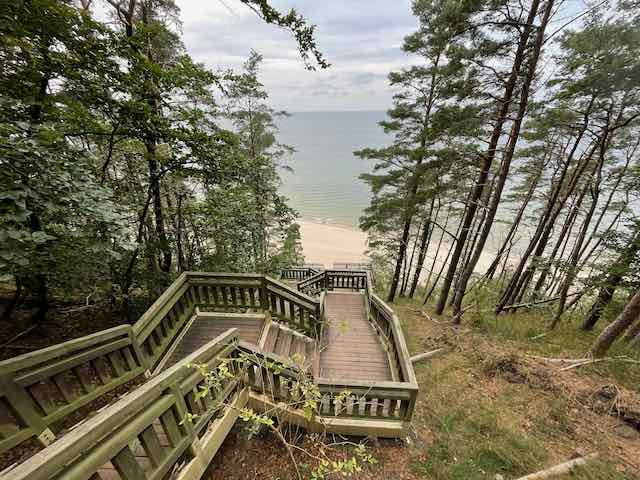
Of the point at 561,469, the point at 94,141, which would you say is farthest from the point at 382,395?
the point at 94,141

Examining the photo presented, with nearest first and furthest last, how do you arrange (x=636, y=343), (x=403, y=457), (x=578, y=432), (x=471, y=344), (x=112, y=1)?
(x=403, y=457) → (x=578, y=432) → (x=112, y=1) → (x=636, y=343) → (x=471, y=344)

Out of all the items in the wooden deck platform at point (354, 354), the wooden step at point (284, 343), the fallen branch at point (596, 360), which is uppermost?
the wooden step at point (284, 343)


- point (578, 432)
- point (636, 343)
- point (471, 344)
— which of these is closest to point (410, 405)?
point (578, 432)

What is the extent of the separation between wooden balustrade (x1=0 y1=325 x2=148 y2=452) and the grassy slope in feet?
11.8

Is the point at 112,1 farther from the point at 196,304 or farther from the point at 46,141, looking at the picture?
the point at 196,304

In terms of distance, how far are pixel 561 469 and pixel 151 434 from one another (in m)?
4.07

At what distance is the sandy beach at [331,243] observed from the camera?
21.8 m

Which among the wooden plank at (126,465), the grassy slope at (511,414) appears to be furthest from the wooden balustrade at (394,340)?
the wooden plank at (126,465)

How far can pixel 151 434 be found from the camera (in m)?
1.75

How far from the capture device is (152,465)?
176cm

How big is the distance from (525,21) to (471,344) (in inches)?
252

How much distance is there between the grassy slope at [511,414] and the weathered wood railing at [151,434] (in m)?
2.39

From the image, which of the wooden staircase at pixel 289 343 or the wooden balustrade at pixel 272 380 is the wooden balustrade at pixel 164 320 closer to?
the wooden balustrade at pixel 272 380

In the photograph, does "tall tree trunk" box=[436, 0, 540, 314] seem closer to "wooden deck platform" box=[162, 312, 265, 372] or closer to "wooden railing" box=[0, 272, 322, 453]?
"wooden railing" box=[0, 272, 322, 453]
